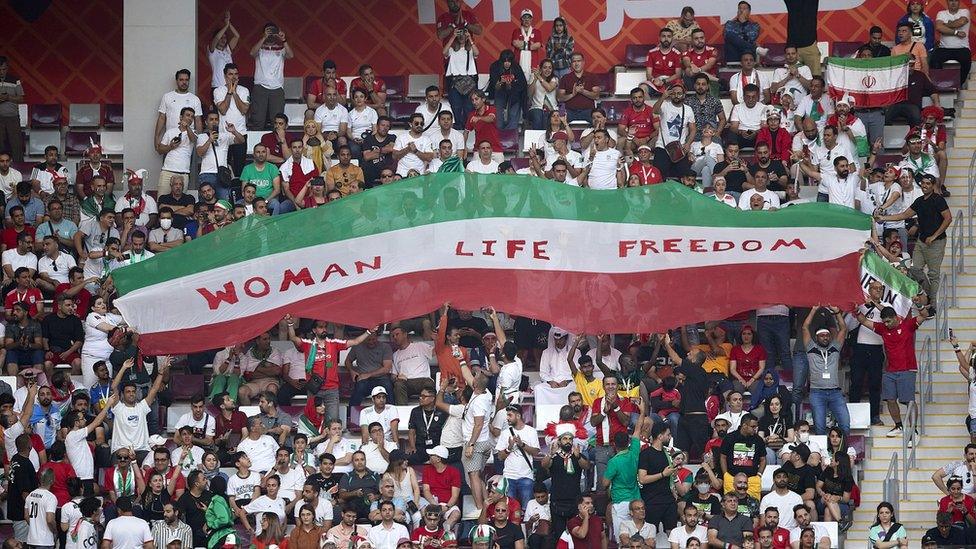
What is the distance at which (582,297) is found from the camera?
22.2 metres

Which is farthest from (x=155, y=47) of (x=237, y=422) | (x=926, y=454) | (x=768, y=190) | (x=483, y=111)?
(x=926, y=454)

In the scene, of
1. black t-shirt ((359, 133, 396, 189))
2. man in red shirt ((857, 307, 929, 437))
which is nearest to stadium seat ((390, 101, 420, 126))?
black t-shirt ((359, 133, 396, 189))

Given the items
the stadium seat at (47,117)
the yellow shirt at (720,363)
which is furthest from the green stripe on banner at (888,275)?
the stadium seat at (47,117)

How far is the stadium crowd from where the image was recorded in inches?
850

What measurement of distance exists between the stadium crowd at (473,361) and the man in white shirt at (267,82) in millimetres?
42

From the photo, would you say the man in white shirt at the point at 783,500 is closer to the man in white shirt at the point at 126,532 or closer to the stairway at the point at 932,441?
the stairway at the point at 932,441

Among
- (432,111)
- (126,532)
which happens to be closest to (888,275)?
(432,111)

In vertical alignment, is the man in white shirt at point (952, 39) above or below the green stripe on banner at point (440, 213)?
above

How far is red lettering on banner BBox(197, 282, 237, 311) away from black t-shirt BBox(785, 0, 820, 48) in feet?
33.0

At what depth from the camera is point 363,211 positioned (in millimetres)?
22859

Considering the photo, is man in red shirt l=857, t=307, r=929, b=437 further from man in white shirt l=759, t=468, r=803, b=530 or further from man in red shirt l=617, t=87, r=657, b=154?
man in red shirt l=617, t=87, r=657, b=154

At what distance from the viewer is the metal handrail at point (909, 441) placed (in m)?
22.6

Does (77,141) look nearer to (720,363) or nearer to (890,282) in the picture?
(720,363)

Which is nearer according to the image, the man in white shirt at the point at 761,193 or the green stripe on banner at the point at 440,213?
the green stripe on banner at the point at 440,213
